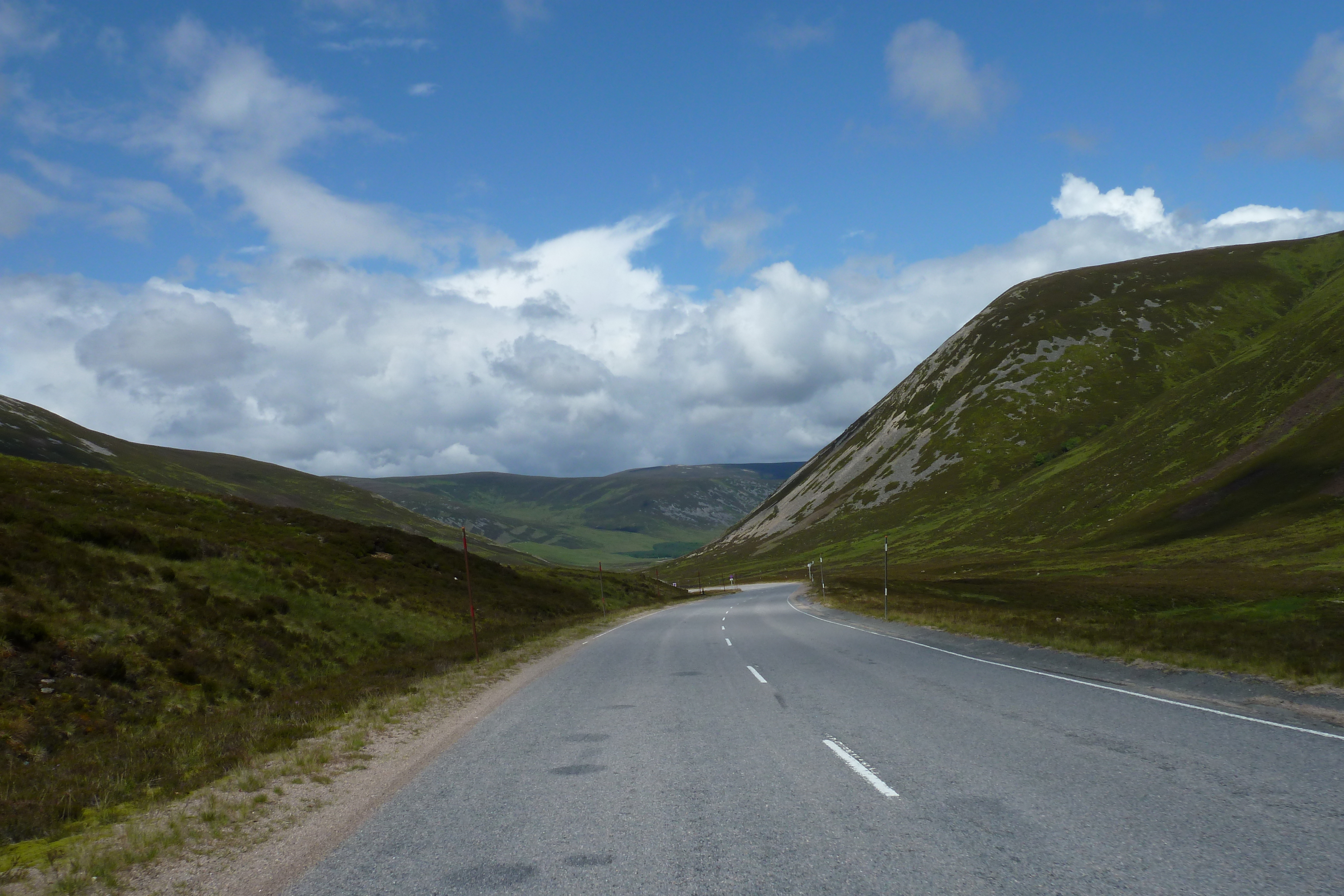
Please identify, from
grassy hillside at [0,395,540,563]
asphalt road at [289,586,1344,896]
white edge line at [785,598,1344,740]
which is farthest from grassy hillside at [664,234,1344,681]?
grassy hillside at [0,395,540,563]

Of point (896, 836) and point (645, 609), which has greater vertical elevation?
point (896, 836)

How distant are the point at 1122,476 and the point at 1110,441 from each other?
1766 centimetres

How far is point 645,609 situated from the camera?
6200 cm

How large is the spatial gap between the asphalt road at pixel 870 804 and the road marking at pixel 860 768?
0.17 ft

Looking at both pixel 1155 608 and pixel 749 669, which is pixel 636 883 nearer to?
pixel 749 669

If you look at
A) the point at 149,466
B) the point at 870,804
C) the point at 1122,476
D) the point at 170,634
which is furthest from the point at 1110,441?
the point at 149,466

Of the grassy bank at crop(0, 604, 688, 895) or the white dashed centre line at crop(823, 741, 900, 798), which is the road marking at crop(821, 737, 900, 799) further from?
the grassy bank at crop(0, 604, 688, 895)

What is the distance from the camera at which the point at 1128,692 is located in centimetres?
1320

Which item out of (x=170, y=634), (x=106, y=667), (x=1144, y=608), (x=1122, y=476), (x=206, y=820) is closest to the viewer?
Result: (x=206, y=820)

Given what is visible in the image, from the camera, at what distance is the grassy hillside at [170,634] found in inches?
449

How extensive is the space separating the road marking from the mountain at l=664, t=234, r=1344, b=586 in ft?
137

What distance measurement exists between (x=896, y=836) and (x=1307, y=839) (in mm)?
3044

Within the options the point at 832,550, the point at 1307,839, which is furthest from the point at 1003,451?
the point at 1307,839

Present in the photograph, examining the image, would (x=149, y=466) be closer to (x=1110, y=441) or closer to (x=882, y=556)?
(x=882, y=556)
